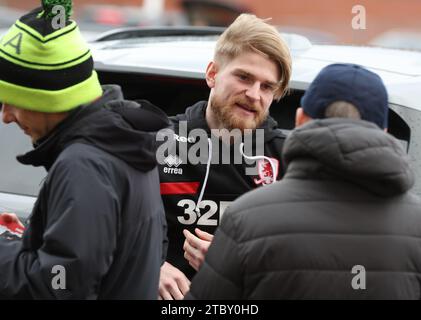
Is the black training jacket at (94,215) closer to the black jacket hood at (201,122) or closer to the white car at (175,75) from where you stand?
the black jacket hood at (201,122)

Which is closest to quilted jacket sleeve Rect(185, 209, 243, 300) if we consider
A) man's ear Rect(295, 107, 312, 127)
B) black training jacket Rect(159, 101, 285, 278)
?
man's ear Rect(295, 107, 312, 127)

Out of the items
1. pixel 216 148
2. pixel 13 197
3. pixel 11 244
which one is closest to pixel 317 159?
pixel 11 244

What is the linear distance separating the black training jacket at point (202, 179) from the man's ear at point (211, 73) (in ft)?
0.65

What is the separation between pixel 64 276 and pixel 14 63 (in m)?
0.69

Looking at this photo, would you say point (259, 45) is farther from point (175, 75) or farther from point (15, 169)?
point (15, 169)

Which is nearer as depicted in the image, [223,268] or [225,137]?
[223,268]

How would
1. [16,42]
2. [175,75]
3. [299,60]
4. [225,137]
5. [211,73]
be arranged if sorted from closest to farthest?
[16,42], [225,137], [211,73], [175,75], [299,60]

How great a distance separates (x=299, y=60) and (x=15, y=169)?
56.0 inches

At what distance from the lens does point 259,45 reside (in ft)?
12.5

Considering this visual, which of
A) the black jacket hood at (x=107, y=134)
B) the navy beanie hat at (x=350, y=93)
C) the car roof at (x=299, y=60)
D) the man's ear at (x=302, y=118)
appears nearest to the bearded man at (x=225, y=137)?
the car roof at (x=299, y=60)

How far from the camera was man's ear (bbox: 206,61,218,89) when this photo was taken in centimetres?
389

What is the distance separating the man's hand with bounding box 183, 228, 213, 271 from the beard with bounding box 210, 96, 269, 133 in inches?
19.8

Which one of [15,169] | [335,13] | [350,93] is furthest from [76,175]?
[335,13]

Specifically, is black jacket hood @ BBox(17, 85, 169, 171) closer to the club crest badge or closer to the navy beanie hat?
the navy beanie hat
